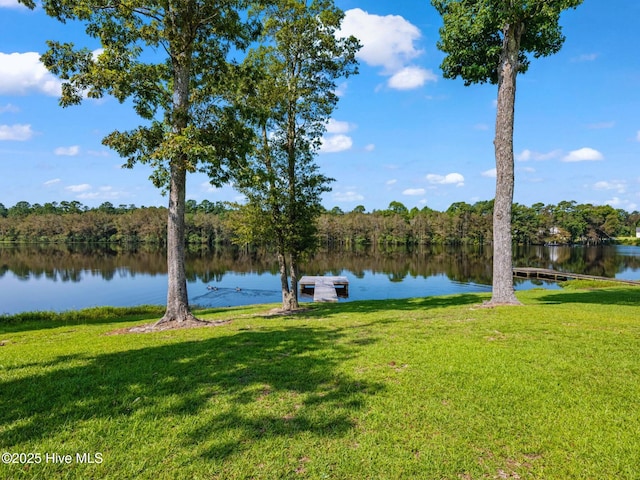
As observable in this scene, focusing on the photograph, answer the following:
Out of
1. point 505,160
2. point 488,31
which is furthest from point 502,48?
point 505,160

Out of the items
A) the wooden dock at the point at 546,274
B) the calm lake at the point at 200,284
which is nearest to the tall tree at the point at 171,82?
the calm lake at the point at 200,284

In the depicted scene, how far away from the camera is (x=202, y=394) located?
4.66 meters

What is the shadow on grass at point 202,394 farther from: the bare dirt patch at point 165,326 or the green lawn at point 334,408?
the bare dirt patch at point 165,326

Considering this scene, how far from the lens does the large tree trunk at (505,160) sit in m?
11.8

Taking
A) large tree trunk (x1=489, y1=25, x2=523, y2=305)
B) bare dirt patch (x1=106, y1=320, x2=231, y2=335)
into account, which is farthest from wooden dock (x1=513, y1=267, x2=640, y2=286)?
bare dirt patch (x1=106, y1=320, x2=231, y2=335)

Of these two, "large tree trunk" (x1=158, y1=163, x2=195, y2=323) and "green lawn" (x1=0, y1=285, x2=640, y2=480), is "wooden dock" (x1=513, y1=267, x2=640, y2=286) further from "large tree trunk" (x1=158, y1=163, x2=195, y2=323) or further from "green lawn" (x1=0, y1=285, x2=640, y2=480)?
"large tree trunk" (x1=158, y1=163, x2=195, y2=323)

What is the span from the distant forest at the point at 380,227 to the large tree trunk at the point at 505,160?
284 feet

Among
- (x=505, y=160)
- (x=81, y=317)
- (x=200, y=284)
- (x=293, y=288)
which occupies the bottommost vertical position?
(x=200, y=284)

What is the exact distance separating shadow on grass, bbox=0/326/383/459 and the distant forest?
92507 millimetres

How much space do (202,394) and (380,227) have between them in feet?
348

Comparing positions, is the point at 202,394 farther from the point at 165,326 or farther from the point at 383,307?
the point at 383,307

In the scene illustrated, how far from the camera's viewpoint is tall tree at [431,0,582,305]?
35.9 ft

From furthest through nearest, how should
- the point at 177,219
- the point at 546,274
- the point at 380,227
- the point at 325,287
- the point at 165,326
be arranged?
the point at 380,227
the point at 546,274
the point at 325,287
the point at 177,219
the point at 165,326

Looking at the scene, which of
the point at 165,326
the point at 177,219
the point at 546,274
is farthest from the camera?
the point at 546,274
